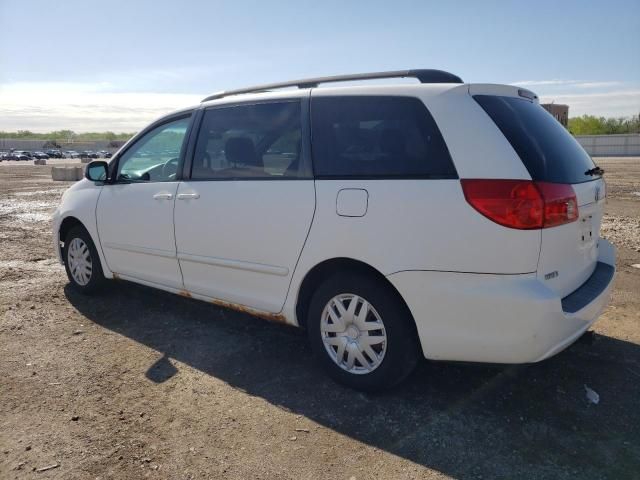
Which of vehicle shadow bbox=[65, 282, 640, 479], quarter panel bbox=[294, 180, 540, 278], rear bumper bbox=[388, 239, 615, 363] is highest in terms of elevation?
quarter panel bbox=[294, 180, 540, 278]

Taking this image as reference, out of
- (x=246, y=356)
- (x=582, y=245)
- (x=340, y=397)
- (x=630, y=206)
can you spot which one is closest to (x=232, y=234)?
(x=246, y=356)

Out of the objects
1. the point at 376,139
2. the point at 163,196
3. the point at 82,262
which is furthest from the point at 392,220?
the point at 82,262

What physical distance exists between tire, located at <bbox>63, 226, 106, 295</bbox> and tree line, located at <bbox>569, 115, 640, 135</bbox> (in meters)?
83.3

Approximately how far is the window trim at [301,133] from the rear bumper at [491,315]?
963 millimetres

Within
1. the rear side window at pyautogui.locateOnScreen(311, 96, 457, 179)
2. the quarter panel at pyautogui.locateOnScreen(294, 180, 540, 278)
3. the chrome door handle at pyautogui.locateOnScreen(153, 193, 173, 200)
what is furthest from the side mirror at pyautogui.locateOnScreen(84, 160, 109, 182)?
the quarter panel at pyautogui.locateOnScreen(294, 180, 540, 278)

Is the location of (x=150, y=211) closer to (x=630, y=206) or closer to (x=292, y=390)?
(x=292, y=390)

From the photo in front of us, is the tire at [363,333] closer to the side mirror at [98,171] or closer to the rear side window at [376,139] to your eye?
the rear side window at [376,139]

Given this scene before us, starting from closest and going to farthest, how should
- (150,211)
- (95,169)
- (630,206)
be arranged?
(150,211) < (95,169) < (630,206)

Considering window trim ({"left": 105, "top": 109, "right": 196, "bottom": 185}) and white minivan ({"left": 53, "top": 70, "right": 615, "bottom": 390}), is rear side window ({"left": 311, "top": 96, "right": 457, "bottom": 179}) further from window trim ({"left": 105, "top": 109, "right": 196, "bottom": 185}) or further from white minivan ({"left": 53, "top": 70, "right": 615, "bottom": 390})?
window trim ({"left": 105, "top": 109, "right": 196, "bottom": 185})

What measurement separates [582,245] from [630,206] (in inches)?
396

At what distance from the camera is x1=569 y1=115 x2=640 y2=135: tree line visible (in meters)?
79.1

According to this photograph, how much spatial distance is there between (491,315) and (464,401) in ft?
2.52

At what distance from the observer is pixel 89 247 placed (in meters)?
5.17

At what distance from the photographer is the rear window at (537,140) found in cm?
283
